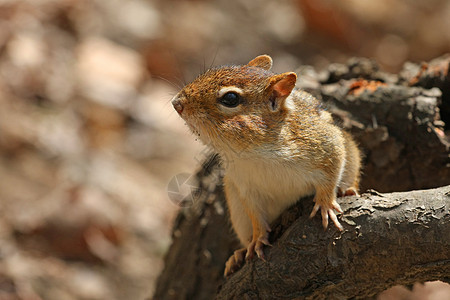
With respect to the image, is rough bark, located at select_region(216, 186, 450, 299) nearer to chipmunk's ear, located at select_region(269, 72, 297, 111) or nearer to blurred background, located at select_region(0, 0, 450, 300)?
chipmunk's ear, located at select_region(269, 72, 297, 111)

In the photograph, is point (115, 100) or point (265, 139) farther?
point (115, 100)

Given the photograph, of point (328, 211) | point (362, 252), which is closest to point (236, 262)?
point (328, 211)

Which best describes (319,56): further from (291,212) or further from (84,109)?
(291,212)

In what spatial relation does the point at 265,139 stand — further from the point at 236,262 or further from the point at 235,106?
the point at 236,262

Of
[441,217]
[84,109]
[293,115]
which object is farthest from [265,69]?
[84,109]

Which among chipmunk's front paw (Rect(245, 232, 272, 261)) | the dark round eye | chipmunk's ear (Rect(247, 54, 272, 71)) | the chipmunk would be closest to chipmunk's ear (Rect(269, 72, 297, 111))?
the chipmunk

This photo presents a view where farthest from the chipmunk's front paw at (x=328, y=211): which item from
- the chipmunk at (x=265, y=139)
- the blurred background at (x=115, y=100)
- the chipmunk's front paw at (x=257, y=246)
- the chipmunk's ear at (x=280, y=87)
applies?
the blurred background at (x=115, y=100)

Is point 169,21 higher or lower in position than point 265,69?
higher
